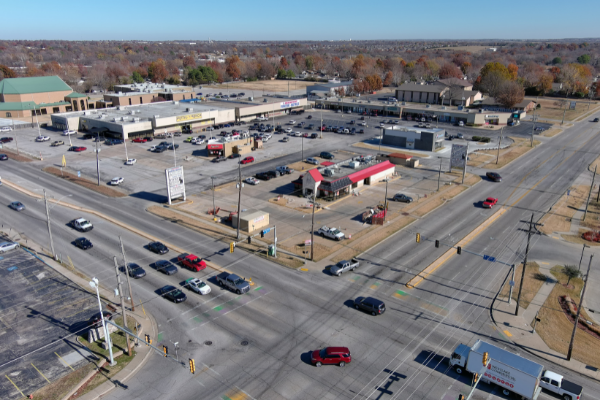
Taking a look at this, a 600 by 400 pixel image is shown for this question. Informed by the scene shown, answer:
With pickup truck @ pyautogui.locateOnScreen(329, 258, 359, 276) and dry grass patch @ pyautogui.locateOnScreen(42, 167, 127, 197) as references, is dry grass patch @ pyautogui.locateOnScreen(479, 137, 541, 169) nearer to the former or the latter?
pickup truck @ pyautogui.locateOnScreen(329, 258, 359, 276)

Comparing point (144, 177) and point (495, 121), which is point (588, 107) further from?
point (144, 177)

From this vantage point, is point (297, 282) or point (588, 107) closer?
point (297, 282)

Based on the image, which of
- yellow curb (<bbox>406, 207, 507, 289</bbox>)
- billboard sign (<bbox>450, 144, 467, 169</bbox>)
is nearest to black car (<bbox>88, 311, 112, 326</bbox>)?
yellow curb (<bbox>406, 207, 507, 289</bbox>)

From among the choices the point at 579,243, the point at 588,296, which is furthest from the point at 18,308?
the point at 579,243

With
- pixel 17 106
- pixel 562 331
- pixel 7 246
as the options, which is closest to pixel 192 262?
pixel 7 246

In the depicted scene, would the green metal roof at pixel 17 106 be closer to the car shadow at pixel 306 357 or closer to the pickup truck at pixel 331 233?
the pickup truck at pixel 331 233
